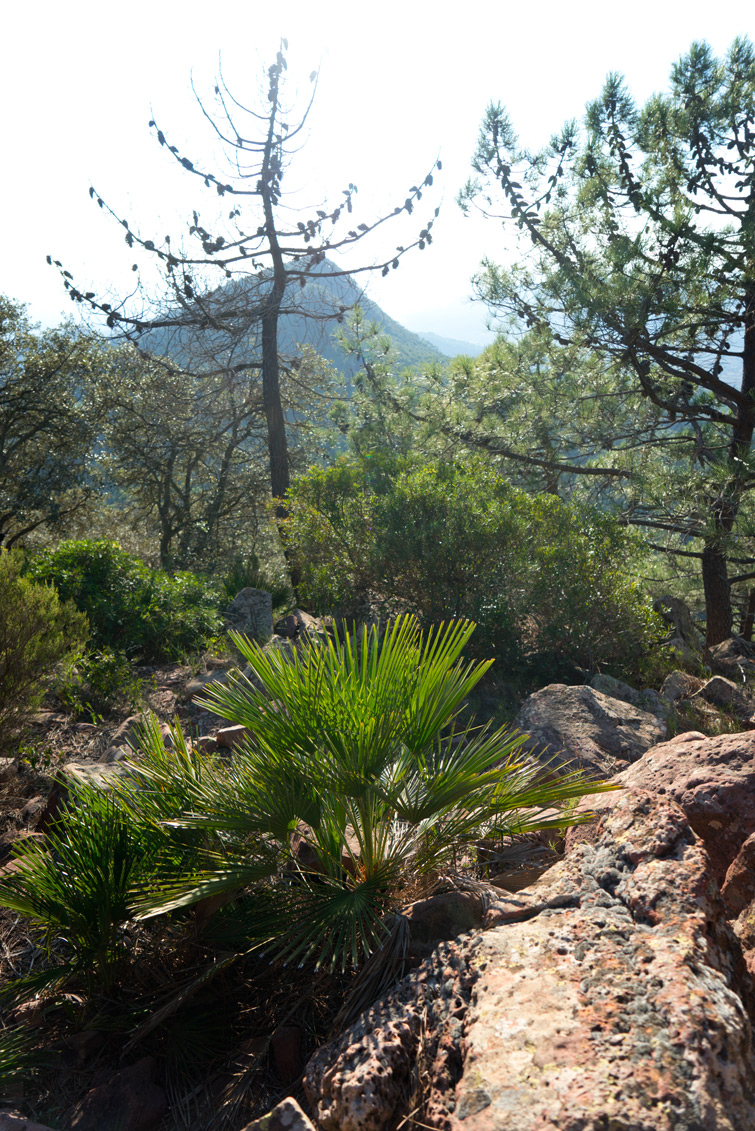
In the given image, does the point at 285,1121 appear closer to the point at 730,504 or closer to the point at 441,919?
the point at 441,919

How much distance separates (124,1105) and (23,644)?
283 centimetres

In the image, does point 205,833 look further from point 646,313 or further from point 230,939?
point 646,313

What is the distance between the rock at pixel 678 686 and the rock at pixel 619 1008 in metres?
3.52

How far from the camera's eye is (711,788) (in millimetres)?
2391

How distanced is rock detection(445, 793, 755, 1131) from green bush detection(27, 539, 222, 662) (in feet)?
16.4

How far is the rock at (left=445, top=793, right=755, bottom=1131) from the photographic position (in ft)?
4.15

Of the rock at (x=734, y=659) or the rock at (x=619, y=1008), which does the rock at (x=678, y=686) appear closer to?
the rock at (x=734, y=659)

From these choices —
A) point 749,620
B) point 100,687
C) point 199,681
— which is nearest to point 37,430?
point 100,687

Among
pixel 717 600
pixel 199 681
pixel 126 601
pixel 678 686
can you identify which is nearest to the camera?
pixel 678 686

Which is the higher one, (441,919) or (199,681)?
(441,919)

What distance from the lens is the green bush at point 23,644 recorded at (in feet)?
13.8

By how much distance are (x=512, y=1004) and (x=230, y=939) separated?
4.06 ft

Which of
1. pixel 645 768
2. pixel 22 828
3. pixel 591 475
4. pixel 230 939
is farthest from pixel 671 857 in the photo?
pixel 591 475

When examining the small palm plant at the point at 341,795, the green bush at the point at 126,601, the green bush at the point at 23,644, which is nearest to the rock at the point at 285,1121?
the small palm plant at the point at 341,795
